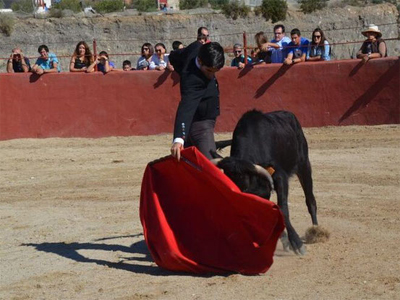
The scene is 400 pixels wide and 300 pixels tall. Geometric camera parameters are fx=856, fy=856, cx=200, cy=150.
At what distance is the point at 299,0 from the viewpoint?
106ft

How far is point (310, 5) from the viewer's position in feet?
98.4

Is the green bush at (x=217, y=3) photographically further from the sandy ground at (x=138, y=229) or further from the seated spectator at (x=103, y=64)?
the sandy ground at (x=138, y=229)

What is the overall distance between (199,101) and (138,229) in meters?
1.87

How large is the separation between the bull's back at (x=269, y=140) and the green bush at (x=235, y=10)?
2213 centimetres

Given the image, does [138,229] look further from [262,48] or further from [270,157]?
[262,48]

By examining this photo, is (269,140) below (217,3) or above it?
below

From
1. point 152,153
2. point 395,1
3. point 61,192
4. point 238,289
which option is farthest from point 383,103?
point 395,1

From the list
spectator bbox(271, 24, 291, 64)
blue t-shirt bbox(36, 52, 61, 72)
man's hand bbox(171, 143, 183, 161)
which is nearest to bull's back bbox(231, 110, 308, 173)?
man's hand bbox(171, 143, 183, 161)

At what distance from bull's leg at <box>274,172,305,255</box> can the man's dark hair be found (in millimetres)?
1043

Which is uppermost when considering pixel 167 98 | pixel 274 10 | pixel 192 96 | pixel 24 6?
pixel 24 6

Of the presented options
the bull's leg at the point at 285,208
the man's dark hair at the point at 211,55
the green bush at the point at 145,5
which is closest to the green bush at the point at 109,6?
the green bush at the point at 145,5

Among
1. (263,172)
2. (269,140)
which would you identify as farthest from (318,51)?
(263,172)

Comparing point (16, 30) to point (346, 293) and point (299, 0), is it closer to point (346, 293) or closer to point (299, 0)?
point (299, 0)

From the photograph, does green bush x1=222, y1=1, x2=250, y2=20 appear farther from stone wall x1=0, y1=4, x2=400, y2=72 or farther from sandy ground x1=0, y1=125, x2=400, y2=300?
sandy ground x1=0, y1=125, x2=400, y2=300
